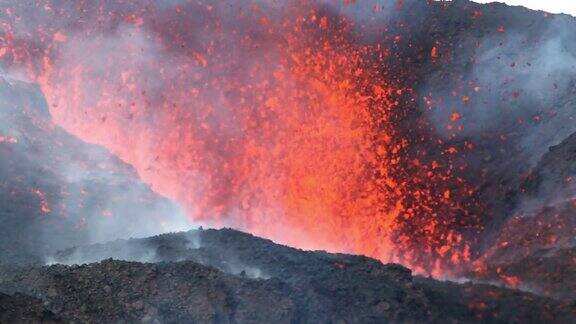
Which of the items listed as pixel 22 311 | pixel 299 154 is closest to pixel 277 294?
pixel 22 311

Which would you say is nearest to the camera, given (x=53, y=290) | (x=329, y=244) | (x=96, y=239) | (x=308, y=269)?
(x=53, y=290)

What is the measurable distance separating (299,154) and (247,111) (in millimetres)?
2432

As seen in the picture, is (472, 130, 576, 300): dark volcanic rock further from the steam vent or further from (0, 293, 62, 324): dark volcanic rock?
(0, 293, 62, 324): dark volcanic rock

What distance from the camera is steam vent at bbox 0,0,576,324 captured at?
40.4ft

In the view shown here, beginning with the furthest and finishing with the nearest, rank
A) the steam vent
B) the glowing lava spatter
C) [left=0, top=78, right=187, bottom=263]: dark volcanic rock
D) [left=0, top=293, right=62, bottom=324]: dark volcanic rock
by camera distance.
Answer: the glowing lava spatter < [left=0, top=78, right=187, bottom=263]: dark volcanic rock < the steam vent < [left=0, top=293, right=62, bottom=324]: dark volcanic rock

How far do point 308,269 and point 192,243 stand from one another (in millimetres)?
3191

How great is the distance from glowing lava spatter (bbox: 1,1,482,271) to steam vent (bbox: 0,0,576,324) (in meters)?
0.07

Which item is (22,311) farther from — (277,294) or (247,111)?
(247,111)

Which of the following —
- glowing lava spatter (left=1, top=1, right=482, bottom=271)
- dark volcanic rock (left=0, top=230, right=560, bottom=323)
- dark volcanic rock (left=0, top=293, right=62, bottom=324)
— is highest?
glowing lava spatter (left=1, top=1, right=482, bottom=271)

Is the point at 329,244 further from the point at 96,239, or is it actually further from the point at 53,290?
the point at 53,290

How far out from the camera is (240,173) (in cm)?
2244

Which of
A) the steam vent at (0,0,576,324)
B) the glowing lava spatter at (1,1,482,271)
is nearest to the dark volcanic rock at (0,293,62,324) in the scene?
the steam vent at (0,0,576,324)

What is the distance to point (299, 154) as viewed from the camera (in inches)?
864

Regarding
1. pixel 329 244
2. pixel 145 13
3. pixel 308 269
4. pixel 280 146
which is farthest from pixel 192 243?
pixel 145 13
